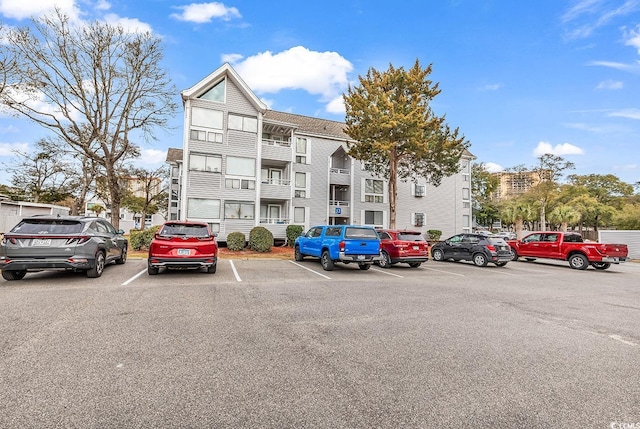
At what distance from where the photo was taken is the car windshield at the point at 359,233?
41.3ft

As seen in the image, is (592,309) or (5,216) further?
(5,216)

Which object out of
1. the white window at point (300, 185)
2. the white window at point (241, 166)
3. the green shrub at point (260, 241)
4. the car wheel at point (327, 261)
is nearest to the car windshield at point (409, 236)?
the car wheel at point (327, 261)

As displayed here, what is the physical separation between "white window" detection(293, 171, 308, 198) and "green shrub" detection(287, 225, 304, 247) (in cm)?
389

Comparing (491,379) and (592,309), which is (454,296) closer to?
(592,309)

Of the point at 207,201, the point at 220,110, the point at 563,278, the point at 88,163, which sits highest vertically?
the point at 220,110

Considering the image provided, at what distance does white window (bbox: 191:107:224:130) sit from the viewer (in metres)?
22.7

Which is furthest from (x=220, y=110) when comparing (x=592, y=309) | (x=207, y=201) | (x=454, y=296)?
(x=592, y=309)

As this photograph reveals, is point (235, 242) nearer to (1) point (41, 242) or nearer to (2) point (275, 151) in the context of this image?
(2) point (275, 151)

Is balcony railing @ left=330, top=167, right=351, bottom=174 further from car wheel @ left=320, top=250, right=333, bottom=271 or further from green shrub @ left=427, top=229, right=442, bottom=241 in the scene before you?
car wheel @ left=320, top=250, right=333, bottom=271

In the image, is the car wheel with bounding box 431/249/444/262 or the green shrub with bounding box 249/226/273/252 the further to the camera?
the green shrub with bounding box 249/226/273/252

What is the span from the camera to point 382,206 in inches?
1253

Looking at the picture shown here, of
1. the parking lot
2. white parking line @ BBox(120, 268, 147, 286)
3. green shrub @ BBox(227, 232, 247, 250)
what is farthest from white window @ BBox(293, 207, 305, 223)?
the parking lot

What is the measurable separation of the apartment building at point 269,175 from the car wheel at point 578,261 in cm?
1627

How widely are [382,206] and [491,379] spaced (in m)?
28.7
